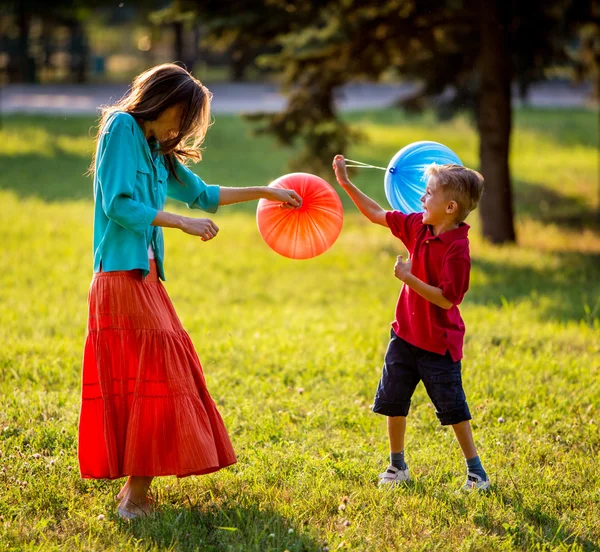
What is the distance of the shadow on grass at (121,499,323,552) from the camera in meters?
3.59

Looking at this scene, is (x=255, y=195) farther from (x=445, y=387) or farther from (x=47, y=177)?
(x=47, y=177)

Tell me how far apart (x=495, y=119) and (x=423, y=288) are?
316 inches

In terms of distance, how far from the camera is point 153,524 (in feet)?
12.2

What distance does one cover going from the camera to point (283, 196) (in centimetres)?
421

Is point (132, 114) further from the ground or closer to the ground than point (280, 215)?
further from the ground

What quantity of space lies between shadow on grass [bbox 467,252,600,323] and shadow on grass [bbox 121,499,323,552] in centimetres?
474

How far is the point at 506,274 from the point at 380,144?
1241 cm

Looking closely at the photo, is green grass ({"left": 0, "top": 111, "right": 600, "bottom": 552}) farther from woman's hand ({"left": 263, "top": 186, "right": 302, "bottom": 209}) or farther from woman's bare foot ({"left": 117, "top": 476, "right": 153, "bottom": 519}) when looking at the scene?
woman's hand ({"left": 263, "top": 186, "right": 302, "bottom": 209})

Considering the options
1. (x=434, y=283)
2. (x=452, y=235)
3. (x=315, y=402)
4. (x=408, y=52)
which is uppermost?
(x=408, y=52)

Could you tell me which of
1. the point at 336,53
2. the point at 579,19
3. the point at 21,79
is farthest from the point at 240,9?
the point at 21,79

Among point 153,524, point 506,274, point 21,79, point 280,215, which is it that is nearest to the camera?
point 153,524

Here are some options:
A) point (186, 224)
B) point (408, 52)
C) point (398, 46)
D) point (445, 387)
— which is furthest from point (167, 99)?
point (408, 52)

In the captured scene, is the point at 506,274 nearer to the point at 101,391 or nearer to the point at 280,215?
the point at 280,215

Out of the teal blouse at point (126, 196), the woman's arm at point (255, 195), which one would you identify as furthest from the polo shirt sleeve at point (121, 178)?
the woman's arm at point (255, 195)
